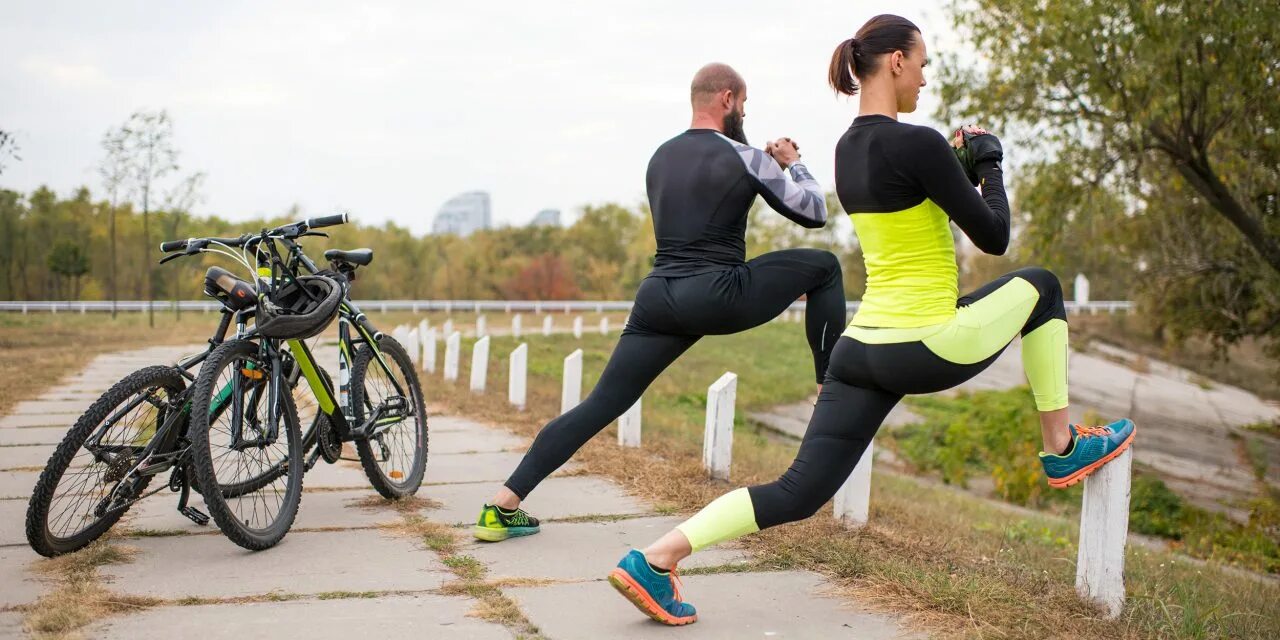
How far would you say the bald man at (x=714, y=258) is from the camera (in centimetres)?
439

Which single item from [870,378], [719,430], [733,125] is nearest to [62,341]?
[719,430]

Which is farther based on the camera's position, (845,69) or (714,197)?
(714,197)

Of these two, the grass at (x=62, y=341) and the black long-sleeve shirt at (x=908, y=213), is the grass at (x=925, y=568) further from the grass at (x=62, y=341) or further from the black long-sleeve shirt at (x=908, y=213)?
the grass at (x=62, y=341)

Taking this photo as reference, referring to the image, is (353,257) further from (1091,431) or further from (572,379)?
(572,379)

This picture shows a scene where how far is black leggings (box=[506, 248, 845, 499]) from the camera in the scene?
4402 mm

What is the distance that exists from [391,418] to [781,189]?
2.74 metres

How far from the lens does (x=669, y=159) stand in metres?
4.53

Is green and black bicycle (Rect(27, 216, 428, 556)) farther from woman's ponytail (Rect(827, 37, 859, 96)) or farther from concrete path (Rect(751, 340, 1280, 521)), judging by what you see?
concrete path (Rect(751, 340, 1280, 521))

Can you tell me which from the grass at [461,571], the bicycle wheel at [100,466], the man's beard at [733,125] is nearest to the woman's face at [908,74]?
the man's beard at [733,125]

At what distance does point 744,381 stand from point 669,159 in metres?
20.6

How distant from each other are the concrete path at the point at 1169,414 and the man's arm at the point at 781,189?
11.5 metres

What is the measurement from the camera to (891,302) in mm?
3594

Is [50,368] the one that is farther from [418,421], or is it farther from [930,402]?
[930,402]

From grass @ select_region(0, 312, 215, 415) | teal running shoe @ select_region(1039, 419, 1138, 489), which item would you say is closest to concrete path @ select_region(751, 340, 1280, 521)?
teal running shoe @ select_region(1039, 419, 1138, 489)
